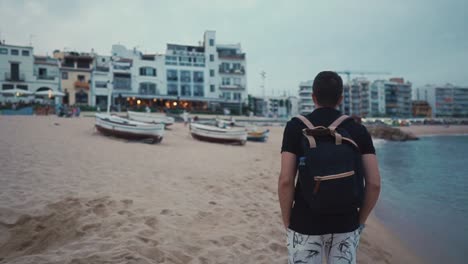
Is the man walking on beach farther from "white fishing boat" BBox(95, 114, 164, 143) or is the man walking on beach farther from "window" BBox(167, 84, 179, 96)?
"window" BBox(167, 84, 179, 96)

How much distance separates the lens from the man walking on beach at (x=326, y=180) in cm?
196

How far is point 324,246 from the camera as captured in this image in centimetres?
217

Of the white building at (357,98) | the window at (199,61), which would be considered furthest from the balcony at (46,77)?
the white building at (357,98)

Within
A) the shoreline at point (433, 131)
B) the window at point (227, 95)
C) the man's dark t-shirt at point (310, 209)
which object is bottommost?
the shoreline at point (433, 131)

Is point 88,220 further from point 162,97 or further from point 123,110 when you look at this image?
point 162,97

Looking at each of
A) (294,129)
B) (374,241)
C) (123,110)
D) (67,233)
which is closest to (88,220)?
(67,233)

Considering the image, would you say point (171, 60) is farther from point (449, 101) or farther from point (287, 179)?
point (449, 101)

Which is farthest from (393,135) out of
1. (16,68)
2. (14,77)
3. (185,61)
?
(16,68)

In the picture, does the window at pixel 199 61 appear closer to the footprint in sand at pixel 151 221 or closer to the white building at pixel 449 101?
the footprint in sand at pixel 151 221

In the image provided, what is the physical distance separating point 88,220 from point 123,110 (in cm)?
4627

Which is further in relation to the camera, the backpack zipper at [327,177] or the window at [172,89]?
the window at [172,89]

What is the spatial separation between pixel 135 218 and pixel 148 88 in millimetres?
53755

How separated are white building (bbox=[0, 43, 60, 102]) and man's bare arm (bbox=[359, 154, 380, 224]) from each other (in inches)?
2194

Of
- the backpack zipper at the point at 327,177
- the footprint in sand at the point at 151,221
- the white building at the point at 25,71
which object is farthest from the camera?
the white building at the point at 25,71
